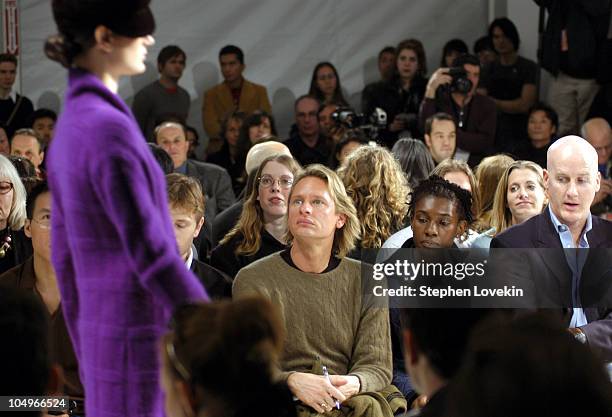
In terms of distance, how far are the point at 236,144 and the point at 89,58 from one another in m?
4.67

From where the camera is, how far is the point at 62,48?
2.06 metres

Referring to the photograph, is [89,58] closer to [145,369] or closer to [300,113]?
[145,369]

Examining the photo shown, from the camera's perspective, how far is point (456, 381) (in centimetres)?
152

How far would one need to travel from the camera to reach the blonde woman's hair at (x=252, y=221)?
4207mm

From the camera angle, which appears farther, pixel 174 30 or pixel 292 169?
pixel 174 30

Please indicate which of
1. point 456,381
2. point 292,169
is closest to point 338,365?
point 292,169

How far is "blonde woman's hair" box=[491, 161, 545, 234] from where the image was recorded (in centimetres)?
450

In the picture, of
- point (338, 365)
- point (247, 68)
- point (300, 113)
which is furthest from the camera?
point (247, 68)

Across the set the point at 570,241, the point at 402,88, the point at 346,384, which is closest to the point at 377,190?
the point at 570,241

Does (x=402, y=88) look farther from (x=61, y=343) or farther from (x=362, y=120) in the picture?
(x=61, y=343)

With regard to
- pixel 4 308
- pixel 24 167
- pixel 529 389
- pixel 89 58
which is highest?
pixel 24 167

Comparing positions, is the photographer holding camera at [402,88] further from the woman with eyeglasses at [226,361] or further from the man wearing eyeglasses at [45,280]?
the woman with eyeglasses at [226,361]

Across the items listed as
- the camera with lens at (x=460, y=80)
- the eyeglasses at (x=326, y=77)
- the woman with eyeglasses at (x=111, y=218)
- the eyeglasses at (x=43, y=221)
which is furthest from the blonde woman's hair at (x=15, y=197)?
the eyeglasses at (x=326, y=77)

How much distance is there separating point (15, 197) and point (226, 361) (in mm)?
2767
